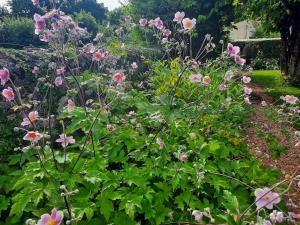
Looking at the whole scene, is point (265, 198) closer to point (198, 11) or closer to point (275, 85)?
point (275, 85)

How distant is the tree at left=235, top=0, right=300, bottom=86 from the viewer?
11672 mm

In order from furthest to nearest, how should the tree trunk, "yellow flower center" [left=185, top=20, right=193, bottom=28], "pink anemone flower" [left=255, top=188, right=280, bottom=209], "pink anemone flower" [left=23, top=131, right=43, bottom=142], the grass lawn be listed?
the tree trunk → the grass lawn → "yellow flower center" [left=185, top=20, right=193, bottom=28] → "pink anemone flower" [left=23, top=131, right=43, bottom=142] → "pink anemone flower" [left=255, top=188, right=280, bottom=209]

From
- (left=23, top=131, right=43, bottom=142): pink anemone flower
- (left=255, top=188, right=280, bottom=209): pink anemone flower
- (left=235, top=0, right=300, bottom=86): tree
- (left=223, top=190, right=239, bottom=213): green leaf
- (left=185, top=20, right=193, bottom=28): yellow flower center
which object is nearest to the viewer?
(left=255, top=188, right=280, bottom=209): pink anemone flower

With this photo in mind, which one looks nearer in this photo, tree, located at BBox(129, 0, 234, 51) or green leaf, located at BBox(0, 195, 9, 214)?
green leaf, located at BBox(0, 195, 9, 214)

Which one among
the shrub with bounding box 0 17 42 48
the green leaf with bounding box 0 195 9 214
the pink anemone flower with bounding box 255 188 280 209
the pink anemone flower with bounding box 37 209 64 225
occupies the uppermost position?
the shrub with bounding box 0 17 42 48

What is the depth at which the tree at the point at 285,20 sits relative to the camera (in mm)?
11672

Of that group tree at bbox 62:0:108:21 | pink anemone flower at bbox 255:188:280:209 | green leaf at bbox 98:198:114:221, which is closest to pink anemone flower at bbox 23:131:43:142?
green leaf at bbox 98:198:114:221

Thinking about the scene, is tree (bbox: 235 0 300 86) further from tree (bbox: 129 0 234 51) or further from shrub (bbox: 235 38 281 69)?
shrub (bbox: 235 38 281 69)

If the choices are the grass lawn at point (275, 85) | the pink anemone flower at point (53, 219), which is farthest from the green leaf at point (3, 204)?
the grass lawn at point (275, 85)

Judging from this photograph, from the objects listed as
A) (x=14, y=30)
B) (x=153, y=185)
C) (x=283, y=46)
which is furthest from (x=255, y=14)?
(x=153, y=185)

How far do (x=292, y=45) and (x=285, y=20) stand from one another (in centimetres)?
97

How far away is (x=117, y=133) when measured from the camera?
324 centimetres

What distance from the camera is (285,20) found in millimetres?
12766

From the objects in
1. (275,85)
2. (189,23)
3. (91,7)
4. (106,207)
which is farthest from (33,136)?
(91,7)
